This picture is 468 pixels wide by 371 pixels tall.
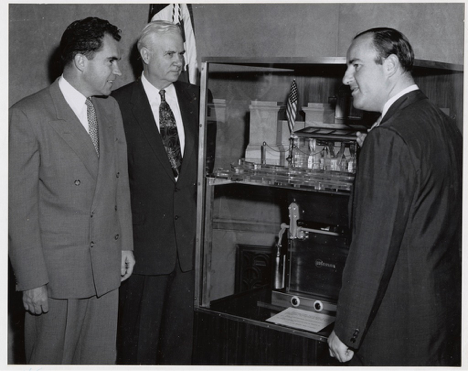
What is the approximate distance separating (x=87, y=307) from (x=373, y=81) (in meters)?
1.70

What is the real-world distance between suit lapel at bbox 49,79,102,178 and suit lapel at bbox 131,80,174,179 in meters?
0.49

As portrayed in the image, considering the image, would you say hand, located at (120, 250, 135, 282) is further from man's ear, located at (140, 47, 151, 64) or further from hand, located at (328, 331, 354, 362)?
hand, located at (328, 331, 354, 362)

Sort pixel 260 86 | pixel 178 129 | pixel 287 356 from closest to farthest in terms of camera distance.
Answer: pixel 287 356 → pixel 178 129 → pixel 260 86

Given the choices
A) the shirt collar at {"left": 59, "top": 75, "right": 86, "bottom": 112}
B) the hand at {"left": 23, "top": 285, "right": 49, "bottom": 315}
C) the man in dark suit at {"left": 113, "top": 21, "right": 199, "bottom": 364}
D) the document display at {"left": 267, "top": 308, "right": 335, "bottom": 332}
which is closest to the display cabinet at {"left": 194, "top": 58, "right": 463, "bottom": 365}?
the document display at {"left": 267, "top": 308, "right": 335, "bottom": 332}

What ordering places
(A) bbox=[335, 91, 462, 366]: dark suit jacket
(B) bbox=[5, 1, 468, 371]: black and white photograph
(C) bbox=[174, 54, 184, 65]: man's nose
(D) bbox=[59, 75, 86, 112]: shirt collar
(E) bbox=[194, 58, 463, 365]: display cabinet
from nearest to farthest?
(A) bbox=[335, 91, 462, 366]: dark suit jacket < (B) bbox=[5, 1, 468, 371]: black and white photograph < (D) bbox=[59, 75, 86, 112]: shirt collar < (E) bbox=[194, 58, 463, 365]: display cabinet < (C) bbox=[174, 54, 184, 65]: man's nose

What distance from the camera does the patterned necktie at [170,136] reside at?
9.94 ft

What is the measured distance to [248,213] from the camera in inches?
168

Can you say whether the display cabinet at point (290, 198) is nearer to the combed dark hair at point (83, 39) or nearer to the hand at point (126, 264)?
the hand at point (126, 264)

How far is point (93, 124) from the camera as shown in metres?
2.62

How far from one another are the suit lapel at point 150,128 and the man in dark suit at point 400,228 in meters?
1.19

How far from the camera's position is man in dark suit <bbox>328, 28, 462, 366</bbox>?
1944mm

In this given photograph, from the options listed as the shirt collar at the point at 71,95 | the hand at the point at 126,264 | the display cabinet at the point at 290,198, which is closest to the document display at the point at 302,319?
the display cabinet at the point at 290,198

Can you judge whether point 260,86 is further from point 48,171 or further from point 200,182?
point 48,171
